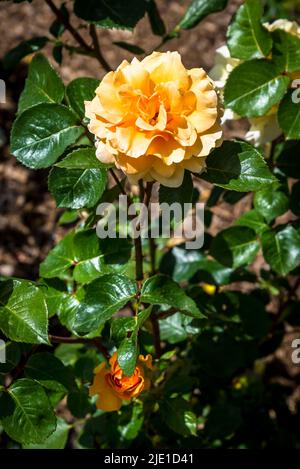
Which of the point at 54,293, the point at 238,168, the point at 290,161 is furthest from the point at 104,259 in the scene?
the point at 290,161

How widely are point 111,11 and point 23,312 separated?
2.26ft

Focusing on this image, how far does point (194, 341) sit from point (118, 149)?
33.5 inches

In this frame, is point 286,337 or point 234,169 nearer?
point 234,169

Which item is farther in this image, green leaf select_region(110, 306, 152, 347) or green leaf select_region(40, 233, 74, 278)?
green leaf select_region(40, 233, 74, 278)

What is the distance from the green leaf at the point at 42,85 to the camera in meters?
1.18

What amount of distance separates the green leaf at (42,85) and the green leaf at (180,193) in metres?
0.29

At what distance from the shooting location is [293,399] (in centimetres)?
222

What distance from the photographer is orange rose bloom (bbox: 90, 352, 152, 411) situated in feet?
3.83

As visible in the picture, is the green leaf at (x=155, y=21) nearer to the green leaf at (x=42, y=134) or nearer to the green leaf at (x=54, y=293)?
→ the green leaf at (x=42, y=134)

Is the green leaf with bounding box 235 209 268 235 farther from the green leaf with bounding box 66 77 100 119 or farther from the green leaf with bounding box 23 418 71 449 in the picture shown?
the green leaf with bounding box 23 418 71 449

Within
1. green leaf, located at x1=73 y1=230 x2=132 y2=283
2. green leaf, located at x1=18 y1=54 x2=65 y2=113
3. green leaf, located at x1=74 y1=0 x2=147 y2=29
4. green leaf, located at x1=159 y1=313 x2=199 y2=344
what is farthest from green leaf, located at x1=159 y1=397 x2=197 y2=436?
green leaf, located at x1=74 y1=0 x2=147 y2=29

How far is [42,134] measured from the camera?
3.67ft
